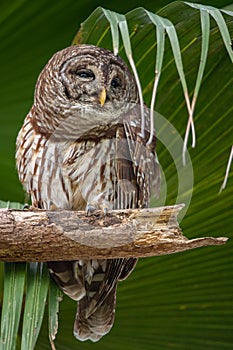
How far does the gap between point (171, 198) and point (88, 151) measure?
1.22 feet

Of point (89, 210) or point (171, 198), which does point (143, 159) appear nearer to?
point (171, 198)

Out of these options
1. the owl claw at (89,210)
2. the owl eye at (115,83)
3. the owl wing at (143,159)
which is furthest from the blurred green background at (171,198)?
the owl claw at (89,210)

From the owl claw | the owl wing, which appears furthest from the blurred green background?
the owl claw

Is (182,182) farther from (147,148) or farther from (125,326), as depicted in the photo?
(125,326)

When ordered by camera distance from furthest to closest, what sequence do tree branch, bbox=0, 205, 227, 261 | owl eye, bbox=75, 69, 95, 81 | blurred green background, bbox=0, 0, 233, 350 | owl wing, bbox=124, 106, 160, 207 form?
owl eye, bbox=75, 69, 95, 81
owl wing, bbox=124, 106, 160, 207
blurred green background, bbox=0, 0, 233, 350
tree branch, bbox=0, 205, 227, 261

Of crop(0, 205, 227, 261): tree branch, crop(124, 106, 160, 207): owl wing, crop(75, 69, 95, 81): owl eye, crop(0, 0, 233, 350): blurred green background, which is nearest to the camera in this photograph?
crop(0, 205, 227, 261): tree branch

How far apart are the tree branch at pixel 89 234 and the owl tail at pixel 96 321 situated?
688 millimetres

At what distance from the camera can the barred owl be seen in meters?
2.61

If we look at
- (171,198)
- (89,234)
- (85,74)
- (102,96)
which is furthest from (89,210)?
(85,74)

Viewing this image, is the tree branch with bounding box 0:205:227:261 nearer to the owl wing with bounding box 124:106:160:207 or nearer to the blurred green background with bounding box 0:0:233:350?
the blurred green background with bounding box 0:0:233:350

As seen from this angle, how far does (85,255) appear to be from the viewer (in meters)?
1.97

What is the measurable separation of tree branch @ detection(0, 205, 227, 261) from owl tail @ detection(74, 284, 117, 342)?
2.26 ft

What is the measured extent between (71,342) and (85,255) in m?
0.90

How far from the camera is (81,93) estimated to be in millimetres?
2711
